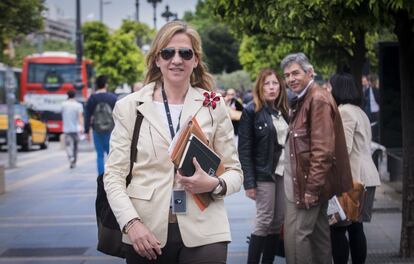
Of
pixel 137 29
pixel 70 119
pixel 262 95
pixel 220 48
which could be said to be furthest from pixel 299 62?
pixel 220 48

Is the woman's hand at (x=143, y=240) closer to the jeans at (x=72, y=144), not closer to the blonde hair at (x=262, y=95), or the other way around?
the blonde hair at (x=262, y=95)

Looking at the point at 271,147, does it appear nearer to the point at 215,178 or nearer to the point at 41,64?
the point at 215,178

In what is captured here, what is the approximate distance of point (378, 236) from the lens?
8.98m

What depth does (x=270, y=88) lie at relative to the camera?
Result: 715 centimetres

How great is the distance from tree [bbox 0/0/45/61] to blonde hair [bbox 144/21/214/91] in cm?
925

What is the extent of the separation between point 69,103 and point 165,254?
49.6ft

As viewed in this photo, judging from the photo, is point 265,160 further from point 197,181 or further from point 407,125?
point 197,181

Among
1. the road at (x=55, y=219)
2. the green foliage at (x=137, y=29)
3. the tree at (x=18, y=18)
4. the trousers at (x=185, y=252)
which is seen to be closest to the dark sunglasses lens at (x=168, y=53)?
the trousers at (x=185, y=252)

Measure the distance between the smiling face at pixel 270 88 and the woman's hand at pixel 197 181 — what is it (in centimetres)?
357

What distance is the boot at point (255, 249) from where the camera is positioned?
6.85m

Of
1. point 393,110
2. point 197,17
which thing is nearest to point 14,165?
point 393,110

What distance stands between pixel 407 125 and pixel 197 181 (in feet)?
14.8

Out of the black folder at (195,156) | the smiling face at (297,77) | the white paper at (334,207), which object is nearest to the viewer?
the black folder at (195,156)

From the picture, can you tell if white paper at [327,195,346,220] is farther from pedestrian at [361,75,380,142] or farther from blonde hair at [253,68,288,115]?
pedestrian at [361,75,380,142]
